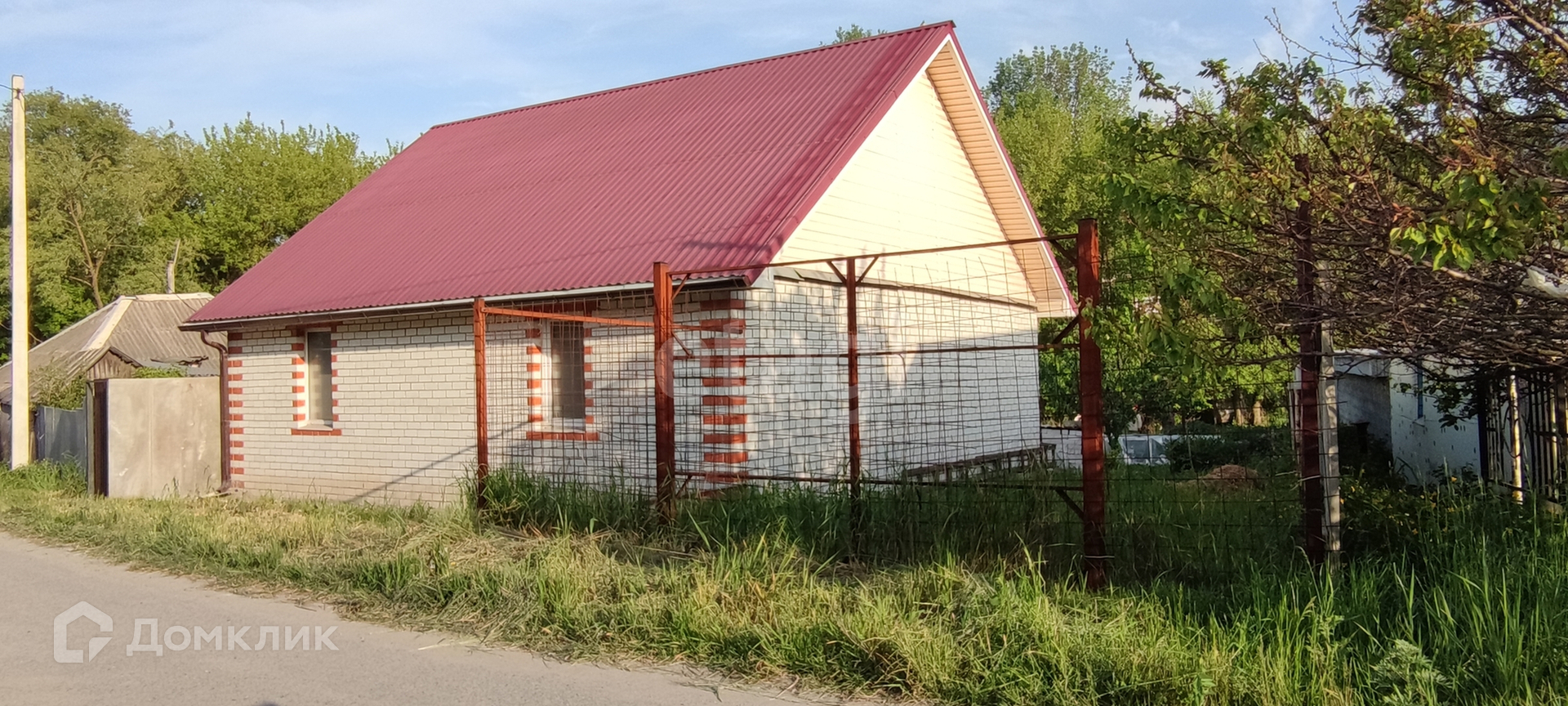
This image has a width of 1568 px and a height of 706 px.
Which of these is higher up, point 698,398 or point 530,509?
point 698,398

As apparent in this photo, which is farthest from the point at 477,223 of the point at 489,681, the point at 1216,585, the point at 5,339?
the point at 5,339

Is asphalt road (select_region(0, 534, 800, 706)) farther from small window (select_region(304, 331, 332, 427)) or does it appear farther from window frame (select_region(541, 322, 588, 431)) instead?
small window (select_region(304, 331, 332, 427))

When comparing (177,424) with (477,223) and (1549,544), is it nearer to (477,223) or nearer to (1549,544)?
(477,223)

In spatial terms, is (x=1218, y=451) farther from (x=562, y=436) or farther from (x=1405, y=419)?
(x=562, y=436)

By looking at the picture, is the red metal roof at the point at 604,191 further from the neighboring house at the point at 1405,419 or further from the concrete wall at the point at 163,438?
the neighboring house at the point at 1405,419

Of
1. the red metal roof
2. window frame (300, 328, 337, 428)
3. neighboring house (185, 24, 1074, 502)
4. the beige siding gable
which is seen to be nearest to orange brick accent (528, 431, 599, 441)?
neighboring house (185, 24, 1074, 502)

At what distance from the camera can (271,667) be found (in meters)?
6.43

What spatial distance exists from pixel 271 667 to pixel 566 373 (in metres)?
6.50

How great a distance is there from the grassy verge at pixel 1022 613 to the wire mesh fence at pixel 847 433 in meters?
0.40

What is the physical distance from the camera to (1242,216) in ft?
18.0

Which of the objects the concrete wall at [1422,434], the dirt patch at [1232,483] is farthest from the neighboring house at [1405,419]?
the dirt patch at [1232,483]

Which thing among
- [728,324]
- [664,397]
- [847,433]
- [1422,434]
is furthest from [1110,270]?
[1422,434]

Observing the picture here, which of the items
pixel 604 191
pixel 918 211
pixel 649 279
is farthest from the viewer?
pixel 604 191

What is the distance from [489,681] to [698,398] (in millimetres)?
5327
